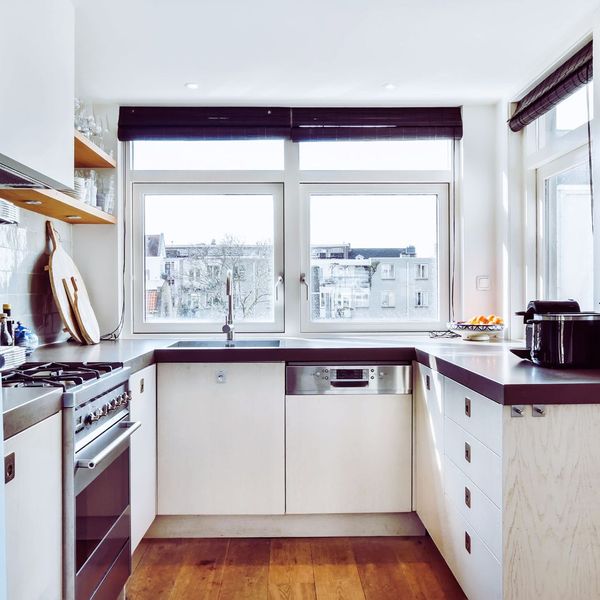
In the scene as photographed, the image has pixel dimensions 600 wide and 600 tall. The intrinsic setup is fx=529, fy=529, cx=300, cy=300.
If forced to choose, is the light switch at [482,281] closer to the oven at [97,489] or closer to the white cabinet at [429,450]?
the white cabinet at [429,450]

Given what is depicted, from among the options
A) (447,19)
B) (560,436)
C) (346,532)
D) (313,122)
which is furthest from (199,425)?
(447,19)

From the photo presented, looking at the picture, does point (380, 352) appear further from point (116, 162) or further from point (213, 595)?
point (116, 162)

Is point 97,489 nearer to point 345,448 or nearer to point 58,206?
point 345,448

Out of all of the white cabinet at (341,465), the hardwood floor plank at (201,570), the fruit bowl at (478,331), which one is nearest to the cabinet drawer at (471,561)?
the white cabinet at (341,465)

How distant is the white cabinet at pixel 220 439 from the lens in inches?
97.1

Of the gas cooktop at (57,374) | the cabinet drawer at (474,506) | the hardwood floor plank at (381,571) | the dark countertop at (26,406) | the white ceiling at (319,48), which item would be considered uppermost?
the white ceiling at (319,48)

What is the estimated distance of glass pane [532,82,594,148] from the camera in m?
2.37

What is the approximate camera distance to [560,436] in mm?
1494

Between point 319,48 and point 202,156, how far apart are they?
1057 mm

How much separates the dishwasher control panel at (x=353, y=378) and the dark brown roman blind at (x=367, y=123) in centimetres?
137

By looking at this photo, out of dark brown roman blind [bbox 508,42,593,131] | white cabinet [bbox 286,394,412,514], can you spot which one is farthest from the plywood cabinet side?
dark brown roman blind [bbox 508,42,593,131]

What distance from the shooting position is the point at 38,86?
1.66 m

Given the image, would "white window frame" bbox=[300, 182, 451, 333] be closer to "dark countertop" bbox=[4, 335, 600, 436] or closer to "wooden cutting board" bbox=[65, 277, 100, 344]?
"dark countertop" bbox=[4, 335, 600, 436]

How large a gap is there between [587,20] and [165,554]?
2.91 m
